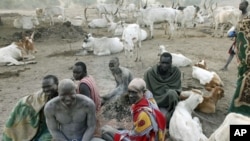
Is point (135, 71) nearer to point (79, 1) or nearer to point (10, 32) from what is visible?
point (10, 32)

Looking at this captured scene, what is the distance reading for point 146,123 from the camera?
3430 mm

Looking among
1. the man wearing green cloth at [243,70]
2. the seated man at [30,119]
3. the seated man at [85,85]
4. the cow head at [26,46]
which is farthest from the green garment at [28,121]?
the cow head at [26,46]

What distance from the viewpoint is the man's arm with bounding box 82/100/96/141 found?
3602 millimetres

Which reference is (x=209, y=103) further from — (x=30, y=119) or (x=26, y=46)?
(x=26, y=46)

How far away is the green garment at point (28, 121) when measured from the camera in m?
3.89

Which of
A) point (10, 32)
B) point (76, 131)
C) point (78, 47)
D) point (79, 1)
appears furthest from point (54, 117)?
point (79, 1)

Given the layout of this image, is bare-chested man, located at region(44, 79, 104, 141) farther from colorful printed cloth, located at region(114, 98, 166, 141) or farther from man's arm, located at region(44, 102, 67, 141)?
colorful printed cloth, located at region(114, 98, 166, 141)

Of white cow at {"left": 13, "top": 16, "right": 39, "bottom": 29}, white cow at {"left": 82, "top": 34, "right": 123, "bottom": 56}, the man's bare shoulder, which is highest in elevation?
white cow at {"left": 13, "top": 16, "right": 39, "bottom": 29}

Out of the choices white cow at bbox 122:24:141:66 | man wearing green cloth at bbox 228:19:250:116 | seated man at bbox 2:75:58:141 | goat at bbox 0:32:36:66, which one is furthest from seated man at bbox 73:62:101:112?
goat at bbox 0:32:36:66

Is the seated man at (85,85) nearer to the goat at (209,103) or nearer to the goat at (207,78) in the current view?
the goat at (209,103)

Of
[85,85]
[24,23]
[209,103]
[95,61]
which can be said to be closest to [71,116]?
[85,85]

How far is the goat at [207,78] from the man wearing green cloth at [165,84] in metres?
1.32

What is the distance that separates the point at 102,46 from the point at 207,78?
4651mm

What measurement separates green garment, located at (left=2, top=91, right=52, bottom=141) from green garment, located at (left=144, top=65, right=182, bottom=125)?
181 cm
